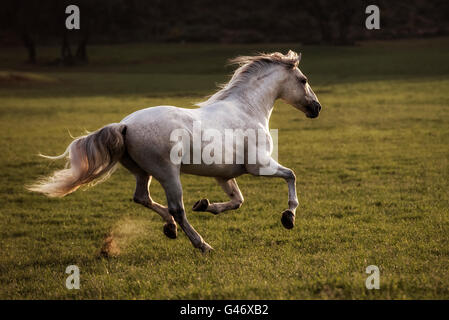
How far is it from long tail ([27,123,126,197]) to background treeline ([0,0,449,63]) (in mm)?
50856

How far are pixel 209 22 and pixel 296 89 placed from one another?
3423 inches

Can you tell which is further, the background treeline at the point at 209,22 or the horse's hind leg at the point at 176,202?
the background treeline at the point at 209,22

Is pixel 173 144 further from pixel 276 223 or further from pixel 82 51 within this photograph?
pixel 82 51

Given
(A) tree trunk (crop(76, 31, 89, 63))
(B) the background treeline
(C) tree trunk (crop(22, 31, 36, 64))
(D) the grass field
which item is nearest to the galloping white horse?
(D) the grass field

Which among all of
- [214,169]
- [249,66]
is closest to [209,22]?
[249,66]

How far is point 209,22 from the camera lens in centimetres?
9106

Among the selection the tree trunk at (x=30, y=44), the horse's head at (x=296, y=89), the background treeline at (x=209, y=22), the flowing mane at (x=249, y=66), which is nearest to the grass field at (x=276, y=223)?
the horse's head at (x=296, y=89)

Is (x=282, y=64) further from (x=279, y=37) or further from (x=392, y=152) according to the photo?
(x=279, y=37)

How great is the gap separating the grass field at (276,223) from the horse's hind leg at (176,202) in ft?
0.71

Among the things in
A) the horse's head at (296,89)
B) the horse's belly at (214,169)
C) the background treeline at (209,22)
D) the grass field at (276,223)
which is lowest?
the grass field at (276,223)

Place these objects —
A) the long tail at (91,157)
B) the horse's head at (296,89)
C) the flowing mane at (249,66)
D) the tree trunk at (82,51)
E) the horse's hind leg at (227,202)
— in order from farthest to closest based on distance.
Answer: the tree trunk at (82,51) < the horse's head at (296,89) < the flowing mane at (249,66) < the horse's hind leg at (227,202) < the long tail at (91,157)

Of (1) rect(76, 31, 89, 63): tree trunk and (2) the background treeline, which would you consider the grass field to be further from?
(2) the background treeline

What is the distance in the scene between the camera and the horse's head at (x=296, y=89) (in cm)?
730

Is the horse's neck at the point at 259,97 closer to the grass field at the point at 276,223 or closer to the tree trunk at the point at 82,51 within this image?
the grass field at the point at 276,223
